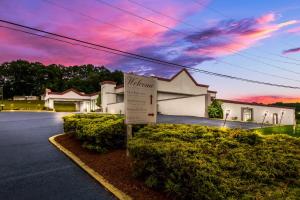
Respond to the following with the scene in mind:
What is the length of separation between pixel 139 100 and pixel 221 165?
15.2 ft

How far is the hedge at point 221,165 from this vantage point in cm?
534

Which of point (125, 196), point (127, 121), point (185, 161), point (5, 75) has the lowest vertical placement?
point (125, 196)

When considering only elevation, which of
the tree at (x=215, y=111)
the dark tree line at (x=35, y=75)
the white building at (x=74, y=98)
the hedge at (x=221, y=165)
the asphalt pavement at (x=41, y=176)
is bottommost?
the asphalt pavement at (x=41, y=176)

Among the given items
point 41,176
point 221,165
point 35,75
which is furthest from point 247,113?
point 35,75

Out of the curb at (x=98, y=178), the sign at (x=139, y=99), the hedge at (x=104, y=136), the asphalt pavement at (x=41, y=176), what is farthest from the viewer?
the hedge at (x=104, y=136)

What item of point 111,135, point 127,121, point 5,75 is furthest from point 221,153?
point 5,75

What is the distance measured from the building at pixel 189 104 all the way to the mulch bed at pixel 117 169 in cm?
2325

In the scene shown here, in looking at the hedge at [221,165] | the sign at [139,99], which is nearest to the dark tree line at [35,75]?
the sign at [139,99]

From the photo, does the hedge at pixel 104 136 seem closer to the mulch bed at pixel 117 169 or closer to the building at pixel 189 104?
the mulch bed at pixel 117 169

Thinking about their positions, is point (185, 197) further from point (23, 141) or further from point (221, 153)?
point (23, 141)

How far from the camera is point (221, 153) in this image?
272 inches

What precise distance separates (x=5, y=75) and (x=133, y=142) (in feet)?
490

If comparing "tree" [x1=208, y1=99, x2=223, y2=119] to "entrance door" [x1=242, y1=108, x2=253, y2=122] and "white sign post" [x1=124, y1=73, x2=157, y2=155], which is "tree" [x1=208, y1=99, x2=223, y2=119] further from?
"white sign post" [x1=124, y1=73, x2=157, y2=155]

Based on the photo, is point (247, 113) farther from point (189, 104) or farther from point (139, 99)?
point (139, 99)
